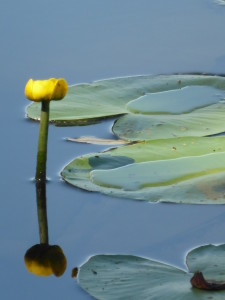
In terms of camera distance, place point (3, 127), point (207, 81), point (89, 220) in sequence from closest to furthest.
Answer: point (89, 220)
point (3, 127)
point (207, 81)

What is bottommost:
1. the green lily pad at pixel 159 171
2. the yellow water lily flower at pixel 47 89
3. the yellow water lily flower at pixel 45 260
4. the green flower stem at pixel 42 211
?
the yellow water lily flower at pixel 45 260

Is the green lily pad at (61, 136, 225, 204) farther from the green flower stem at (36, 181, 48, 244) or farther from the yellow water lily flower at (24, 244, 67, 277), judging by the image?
the yellow water lily flower at (24, 244, 67, 277)

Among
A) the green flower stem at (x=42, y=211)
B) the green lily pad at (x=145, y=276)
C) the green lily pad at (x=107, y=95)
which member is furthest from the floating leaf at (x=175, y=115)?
the green lily pad at (x=145, y=276)

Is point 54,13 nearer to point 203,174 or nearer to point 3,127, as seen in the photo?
point 3,127

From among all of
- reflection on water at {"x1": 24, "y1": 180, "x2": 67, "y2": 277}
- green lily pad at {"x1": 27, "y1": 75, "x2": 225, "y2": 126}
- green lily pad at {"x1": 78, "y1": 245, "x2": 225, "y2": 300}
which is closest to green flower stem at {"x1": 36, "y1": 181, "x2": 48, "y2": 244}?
reflection on water at {"x1": 24, "y1": 180, "x2": 67, "y2": 277}

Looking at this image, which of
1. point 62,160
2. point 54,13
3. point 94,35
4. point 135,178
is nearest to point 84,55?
point 94,35

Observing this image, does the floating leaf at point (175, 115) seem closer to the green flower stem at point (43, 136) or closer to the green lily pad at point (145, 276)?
the green flower stem at point (43, 136)

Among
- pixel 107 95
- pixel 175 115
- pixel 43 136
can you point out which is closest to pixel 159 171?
pixel 43 136
